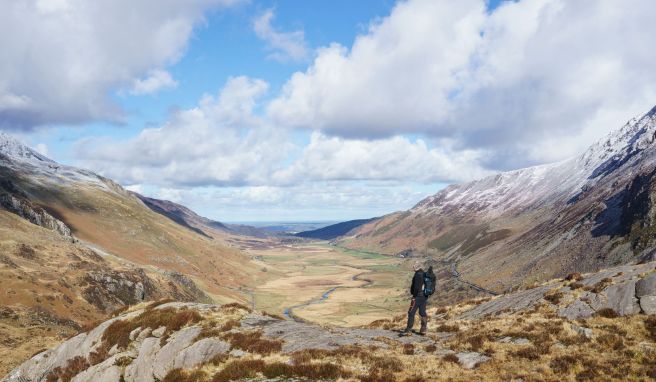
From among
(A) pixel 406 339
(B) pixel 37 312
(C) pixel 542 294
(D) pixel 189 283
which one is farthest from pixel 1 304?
(D) pixel 189 283

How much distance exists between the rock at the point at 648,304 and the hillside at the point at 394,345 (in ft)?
0.30

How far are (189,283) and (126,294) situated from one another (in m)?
49.9

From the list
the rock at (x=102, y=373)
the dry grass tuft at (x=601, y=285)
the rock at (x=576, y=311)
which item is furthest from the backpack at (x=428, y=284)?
the rock at (x=102, y=373)

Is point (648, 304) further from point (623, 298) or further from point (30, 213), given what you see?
point (30, 213)

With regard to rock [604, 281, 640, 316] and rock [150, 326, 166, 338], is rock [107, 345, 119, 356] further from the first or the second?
rock [604, 281, 640, 316]

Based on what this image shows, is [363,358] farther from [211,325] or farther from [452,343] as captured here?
[211,325]

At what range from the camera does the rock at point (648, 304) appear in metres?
24.5

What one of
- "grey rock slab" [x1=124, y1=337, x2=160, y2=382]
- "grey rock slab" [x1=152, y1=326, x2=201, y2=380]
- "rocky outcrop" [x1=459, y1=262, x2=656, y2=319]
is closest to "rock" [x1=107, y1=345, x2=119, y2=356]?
"grey rock slab" [x1=124, y1=337, x2=160, y2=382]

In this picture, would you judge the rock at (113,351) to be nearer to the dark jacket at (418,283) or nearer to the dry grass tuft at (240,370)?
the dry grass tuft at (240,370)

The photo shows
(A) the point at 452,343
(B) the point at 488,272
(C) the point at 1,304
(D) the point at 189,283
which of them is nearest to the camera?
(A) the point at 452,343

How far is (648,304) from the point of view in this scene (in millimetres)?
25016

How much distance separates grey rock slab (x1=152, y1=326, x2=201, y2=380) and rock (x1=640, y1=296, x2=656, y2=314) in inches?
1078

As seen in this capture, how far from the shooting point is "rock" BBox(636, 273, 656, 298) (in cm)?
2581

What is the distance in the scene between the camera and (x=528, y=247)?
188 m
